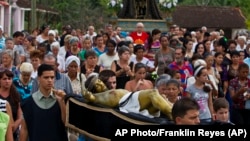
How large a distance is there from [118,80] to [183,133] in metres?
7.61

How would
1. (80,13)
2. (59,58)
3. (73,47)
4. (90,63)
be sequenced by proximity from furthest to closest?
1. (80,13)
2. (73,47)
3. (59,58)
4. (90,63)

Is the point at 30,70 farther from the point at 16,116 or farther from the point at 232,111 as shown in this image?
the point at 232,111

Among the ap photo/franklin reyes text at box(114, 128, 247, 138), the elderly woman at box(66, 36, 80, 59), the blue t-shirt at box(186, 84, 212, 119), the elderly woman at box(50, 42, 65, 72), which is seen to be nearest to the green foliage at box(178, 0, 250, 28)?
the elderly woman at box(66, 36, 80, 59)

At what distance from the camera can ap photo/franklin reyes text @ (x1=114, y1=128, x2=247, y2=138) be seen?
6.64 metres

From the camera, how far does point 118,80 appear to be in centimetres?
1420

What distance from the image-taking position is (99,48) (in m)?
18.1

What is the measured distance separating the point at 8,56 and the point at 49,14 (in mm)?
44752

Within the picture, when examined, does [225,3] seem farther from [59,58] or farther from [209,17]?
[59,58]

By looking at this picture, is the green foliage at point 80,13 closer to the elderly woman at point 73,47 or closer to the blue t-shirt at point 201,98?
the elderly woman at point 73,47

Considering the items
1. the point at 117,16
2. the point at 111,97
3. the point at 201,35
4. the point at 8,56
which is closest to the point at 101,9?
the point at 117,16

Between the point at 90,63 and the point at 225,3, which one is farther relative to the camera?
the point at 225,3

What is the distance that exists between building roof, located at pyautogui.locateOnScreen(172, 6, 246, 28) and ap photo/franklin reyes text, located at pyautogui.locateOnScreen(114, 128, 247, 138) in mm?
54052

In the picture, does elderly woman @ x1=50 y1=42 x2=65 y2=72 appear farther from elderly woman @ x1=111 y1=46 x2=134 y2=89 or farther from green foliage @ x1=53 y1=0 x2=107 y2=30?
green foliage @ x1=53 y1=0 x2=107 y2=30

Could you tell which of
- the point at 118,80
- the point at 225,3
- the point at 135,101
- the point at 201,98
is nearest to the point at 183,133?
the point at 135,101
